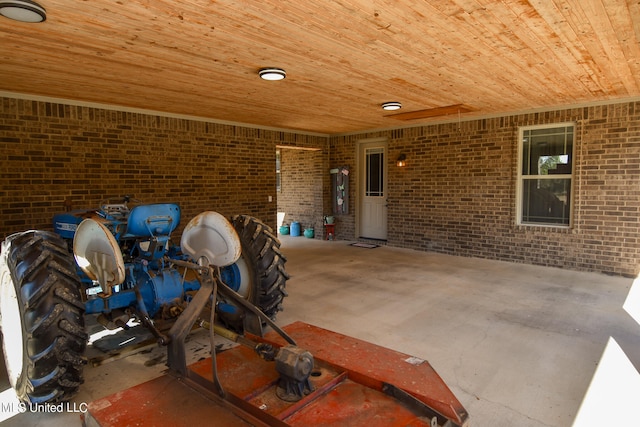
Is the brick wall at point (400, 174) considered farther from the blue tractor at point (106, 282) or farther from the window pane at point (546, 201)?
the blue tractor at point (106, 282)

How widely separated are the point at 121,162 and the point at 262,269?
13.2 feet

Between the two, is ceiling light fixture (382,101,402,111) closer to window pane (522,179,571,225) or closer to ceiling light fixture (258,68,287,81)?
ceiling light fixture (258,68,287,81)

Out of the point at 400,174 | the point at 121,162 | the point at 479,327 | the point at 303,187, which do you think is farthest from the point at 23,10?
the point at 303,187

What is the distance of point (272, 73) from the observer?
4215mm

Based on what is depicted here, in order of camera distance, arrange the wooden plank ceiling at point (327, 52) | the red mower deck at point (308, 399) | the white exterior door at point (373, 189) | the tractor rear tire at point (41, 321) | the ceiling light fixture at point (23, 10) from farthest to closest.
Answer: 1. the white exterior door at point (373, 189)
2. the wooden plank ceiling at point (327, 52)
3. the ceiling light fixture at point (23, 10)
4. the tractor rear tire at point (41, 321)
5. the red mower deck at point (308, 399)

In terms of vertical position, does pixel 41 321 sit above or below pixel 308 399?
above

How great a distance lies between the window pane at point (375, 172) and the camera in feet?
30.0

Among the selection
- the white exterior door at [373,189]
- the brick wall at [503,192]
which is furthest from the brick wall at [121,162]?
the brick wall at [503,192]

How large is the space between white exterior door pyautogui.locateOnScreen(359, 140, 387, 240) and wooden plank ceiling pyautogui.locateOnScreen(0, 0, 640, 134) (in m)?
3.18

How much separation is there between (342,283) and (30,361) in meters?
3.86

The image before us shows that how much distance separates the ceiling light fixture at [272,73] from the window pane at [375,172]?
5.11 m

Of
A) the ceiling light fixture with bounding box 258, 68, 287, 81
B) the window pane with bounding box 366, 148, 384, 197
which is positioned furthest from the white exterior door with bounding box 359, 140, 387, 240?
the ceiling light fixture with bounding box 258, 68, 287, 81

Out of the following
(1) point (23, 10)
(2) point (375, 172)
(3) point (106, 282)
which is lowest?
(3) point (106, 282)

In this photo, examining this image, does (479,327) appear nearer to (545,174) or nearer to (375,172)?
(545,174)
